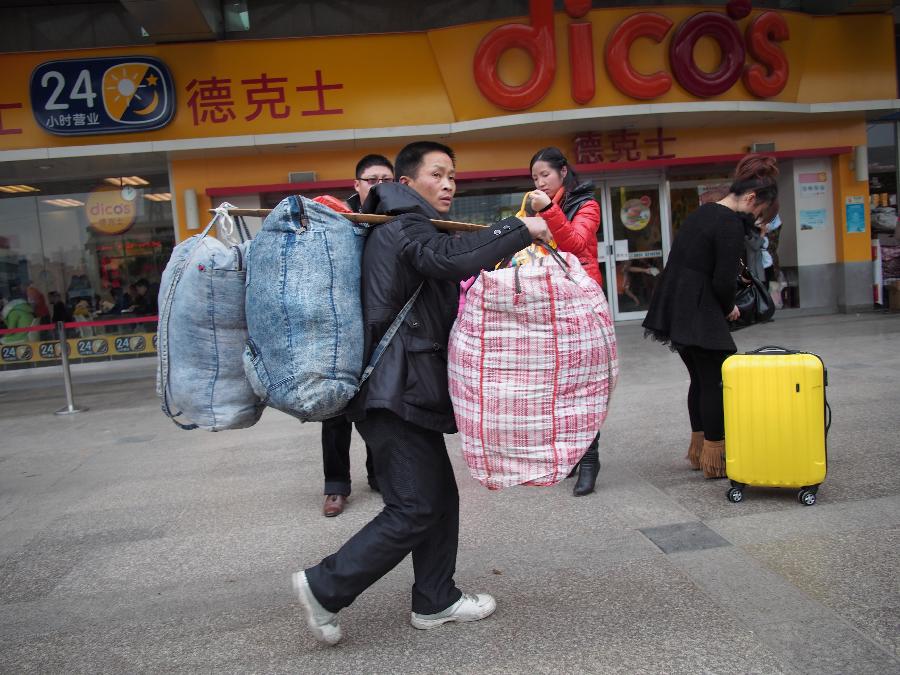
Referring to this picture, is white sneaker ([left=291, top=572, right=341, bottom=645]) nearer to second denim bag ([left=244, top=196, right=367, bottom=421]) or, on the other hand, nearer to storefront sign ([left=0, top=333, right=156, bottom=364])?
second denim bag ([left=244, top=196, right=367, bottom=421])

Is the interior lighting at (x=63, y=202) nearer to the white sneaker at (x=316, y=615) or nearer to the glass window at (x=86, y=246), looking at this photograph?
the glass window at (x=86, y=246)

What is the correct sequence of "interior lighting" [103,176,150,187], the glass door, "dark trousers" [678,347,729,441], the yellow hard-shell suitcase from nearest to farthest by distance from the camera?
the yellow hard-shell suitcase
"dark trousers" [678,347,729,441]
"interior lighting" [103,176,150,187]
the glass door

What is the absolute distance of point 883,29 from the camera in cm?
1227

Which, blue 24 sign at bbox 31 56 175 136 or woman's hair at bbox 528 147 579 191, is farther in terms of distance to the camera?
blue 24 sign at bbox 31 56 175 136

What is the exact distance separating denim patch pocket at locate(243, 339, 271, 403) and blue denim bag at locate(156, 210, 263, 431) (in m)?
0.14

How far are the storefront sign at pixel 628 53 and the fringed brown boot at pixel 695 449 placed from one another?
7.58m

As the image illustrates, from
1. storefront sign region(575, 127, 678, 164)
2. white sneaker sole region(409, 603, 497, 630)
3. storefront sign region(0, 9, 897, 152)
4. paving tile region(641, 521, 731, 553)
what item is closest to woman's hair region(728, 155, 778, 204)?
paving tile region(641, 521, 731, 553)

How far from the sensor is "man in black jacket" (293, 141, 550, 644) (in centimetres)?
253

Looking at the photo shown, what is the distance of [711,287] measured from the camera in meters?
4.29

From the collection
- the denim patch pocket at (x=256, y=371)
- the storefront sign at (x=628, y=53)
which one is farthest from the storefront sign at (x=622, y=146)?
the denim patch pocket at (x=256, y=371)

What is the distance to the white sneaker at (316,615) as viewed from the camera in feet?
8.83

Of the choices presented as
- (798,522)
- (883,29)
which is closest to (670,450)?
(798,522)

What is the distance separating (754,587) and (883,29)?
12456 millimetres

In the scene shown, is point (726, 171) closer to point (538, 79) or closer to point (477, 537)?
point (538, 79)
